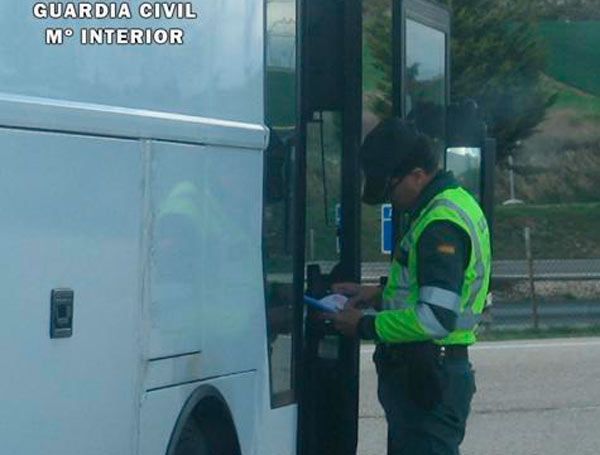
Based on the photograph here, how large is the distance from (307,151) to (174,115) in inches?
60.6

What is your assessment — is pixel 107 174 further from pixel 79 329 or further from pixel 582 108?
pixel 582 108

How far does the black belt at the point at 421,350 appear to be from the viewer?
21.2ft

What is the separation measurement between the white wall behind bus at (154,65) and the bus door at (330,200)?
70 centimetres

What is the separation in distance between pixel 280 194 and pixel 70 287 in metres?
2.03

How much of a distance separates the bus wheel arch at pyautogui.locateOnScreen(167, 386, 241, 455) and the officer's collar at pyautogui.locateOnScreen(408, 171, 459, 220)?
1164mm

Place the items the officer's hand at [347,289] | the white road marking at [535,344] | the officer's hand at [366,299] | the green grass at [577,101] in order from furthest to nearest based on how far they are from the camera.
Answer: the green grass at [577,101] → the white road marking at [535,344] → the officer's hand at [347,289] → the officer's hand at [366,299]

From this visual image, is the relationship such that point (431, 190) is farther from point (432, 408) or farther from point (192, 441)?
point (192, 441)

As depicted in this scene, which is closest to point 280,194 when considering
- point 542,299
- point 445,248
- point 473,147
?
point 445,248

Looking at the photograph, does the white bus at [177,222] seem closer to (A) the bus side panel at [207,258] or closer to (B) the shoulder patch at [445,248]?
(A) the bus side panel at [207,258]

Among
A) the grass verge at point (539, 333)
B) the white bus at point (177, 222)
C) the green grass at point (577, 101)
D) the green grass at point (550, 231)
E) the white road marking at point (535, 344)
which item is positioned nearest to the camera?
the white bus at point (177, 222)

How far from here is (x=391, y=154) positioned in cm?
644

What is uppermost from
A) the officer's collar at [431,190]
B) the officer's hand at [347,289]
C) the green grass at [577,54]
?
the green grass at [577,54]

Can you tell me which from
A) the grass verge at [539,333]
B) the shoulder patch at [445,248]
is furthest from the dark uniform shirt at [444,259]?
the grass verge at [539,333]

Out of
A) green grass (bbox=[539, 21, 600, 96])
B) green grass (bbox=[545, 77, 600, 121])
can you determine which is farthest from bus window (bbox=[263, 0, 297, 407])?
green grass (bbox=[539, 21, 600, 96])
